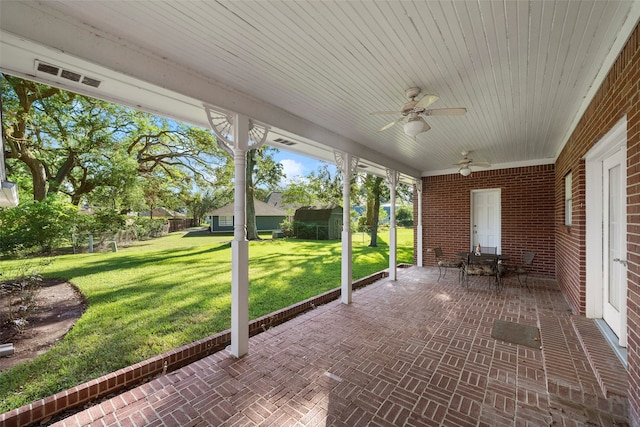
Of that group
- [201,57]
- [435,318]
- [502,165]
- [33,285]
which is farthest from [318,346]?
[502,165]

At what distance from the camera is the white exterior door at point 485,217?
7.76 m

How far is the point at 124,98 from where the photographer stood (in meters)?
2.75

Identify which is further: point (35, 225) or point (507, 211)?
point (35, 225)

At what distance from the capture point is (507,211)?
7477 millimetres

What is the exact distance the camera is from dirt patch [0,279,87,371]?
11.2ft

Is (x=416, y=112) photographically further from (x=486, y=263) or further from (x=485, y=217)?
(x=485, y=217)

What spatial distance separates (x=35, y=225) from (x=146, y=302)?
23.8 feet

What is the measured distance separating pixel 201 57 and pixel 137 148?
12167 millimetres

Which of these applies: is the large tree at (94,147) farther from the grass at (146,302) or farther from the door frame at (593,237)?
the door frame at (593,237)

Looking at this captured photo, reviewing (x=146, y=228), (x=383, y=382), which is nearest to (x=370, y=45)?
(x=383, y=382)

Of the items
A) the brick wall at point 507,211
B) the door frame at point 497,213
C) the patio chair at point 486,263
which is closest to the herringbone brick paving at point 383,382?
the patio chair at point 486,263

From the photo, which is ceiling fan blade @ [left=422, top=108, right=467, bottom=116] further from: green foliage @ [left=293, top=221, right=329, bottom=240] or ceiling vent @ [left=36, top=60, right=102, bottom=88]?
green foliage @ [left=293, top=221, right=329, bottom=240]

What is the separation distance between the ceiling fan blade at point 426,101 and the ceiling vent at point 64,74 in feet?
9.99

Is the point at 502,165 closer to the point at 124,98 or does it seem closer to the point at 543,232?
the point at 543,232
